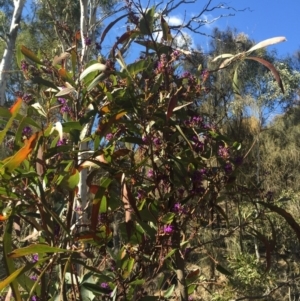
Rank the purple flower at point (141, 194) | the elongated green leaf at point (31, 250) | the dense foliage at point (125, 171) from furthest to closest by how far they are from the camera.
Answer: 1. the purple flower at point (141, 194)
2. the dense foliage at point (125, 171)
3. the elongated green leaf at point (31, 250)

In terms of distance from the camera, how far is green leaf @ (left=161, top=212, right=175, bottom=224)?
877 millimetres

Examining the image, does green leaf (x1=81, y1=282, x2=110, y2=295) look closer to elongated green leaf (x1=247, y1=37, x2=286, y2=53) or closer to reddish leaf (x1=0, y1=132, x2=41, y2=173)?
reddish leaf (x1=0, y1=132, x2=41, y2=173)

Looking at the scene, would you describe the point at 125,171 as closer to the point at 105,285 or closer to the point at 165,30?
the point at 105,285

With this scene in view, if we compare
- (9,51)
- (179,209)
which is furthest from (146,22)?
(9,51)

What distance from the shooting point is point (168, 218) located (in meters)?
0.88

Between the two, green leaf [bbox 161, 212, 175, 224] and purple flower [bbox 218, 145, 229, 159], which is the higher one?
purple flower [bbox 218, 145, 229, 159]

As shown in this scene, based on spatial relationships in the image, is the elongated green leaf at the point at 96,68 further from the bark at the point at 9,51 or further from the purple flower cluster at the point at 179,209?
the bark at the point at 9,51

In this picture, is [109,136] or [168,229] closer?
[168,229]

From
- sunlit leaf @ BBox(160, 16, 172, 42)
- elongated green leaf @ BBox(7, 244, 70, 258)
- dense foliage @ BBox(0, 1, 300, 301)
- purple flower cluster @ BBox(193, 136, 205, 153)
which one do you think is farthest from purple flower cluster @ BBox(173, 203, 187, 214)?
sunlit leaf @ BBox(160, 16, 172, 42)

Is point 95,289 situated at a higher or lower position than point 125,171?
lower

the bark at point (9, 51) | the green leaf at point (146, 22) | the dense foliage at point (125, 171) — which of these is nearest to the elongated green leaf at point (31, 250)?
the dense foliage at point (125, 171)

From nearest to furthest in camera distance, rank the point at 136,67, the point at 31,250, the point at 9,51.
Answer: the point at 31,250 → the point at 136,67 → the point at 9,51

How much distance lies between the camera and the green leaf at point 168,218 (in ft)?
2.88

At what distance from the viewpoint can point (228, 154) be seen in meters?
0.94
